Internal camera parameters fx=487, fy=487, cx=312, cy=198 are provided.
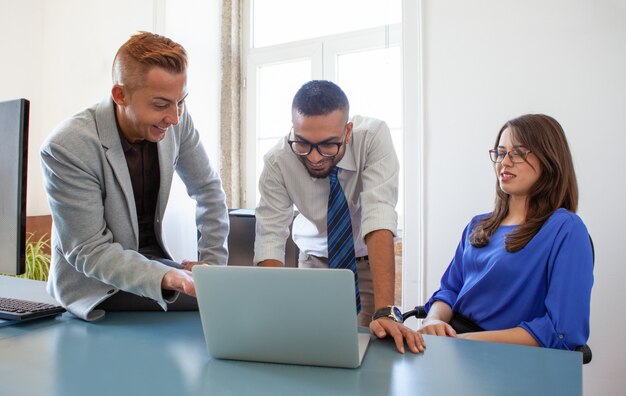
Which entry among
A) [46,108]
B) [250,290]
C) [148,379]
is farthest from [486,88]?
[46,108]

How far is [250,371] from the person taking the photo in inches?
35.4

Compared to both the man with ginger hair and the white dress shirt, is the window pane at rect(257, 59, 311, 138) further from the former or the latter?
the man with ginger hair

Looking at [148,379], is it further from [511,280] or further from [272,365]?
[511,280]

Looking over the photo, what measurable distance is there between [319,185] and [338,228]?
0.17 metres

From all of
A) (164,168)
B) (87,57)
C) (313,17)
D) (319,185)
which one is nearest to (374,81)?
(313,17)

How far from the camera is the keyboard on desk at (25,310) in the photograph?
3.98 ft

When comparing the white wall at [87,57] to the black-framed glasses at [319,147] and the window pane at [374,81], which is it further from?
the black-framed glasses at [319,147]

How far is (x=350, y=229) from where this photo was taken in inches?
65.4

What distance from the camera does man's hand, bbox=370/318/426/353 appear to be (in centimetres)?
98

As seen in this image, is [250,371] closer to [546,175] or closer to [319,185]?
[319,185]

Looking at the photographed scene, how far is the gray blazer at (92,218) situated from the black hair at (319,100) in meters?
0.54

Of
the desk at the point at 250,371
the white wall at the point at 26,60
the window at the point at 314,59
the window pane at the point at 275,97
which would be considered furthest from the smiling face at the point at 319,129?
the white wall at the point at 26,60

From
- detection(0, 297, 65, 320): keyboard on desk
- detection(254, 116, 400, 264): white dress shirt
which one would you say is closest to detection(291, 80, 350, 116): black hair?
detection(254, 116, 400, 264): white dress shirt

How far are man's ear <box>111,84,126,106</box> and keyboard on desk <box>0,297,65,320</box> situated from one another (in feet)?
1.94
